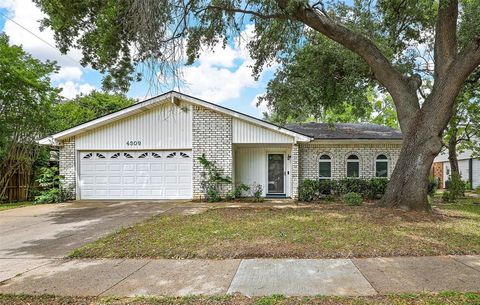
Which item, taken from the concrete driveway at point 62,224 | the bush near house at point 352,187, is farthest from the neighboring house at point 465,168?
the concrete driveway at point 62,224

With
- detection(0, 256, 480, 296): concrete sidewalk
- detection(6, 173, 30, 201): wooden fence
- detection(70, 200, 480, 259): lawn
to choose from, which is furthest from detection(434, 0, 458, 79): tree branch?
detection(6, 173, 30, 201): wooden fence

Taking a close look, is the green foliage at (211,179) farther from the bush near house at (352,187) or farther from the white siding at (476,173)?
the white siding at (476,173)

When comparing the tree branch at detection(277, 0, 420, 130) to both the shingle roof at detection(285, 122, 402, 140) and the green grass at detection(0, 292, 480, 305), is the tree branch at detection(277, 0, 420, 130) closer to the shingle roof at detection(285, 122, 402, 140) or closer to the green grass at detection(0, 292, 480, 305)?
the shingle roof at detection(285, 122, 402, 140)

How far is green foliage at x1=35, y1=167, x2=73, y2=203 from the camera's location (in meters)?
13.1

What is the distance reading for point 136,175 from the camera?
44.8 feet

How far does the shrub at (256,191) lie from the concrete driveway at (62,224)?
3.04 m

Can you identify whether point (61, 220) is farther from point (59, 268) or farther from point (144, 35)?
point (144, 35)

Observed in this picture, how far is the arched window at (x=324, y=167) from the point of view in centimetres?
1429

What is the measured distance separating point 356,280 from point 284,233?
2573mm

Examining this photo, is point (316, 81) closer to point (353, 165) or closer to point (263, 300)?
point (353, 165)

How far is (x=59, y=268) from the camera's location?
16.1ft

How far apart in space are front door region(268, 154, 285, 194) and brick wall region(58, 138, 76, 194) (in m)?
8.89

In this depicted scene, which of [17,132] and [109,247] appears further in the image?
[17,132]

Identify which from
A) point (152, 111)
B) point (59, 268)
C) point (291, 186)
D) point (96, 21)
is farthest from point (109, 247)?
point (291, 186)
